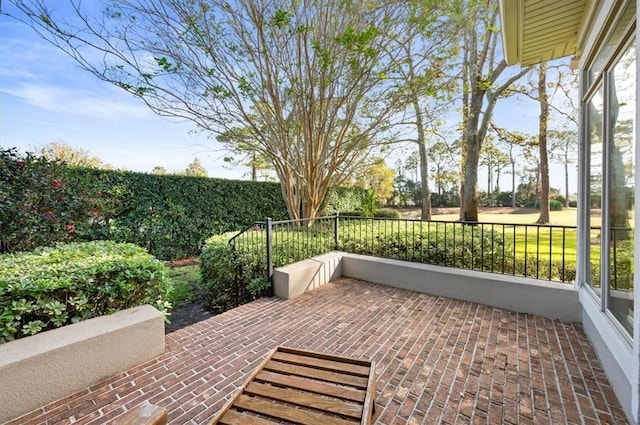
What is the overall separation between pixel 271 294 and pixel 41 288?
8.11 ft

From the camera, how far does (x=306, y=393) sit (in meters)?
1.60

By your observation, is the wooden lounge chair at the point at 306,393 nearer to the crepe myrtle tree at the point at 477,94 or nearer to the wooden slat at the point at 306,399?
the wooden slat at the point at 306,399

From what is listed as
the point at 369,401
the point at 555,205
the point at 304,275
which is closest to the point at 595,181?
the point at 369,401

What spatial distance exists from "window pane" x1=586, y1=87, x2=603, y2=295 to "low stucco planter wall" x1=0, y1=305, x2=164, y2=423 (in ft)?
13.3

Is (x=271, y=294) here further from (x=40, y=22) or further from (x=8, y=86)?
(x=8, y=86)

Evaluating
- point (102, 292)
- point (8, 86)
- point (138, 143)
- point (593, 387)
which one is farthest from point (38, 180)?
point (138, 143)

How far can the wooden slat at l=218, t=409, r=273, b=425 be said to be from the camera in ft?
4.54

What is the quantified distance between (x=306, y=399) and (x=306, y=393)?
0.06 meters

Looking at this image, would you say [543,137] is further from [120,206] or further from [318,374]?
[120,206]

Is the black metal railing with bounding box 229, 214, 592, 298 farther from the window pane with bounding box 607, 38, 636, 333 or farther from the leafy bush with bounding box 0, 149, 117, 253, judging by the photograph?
the leafy bush with bounding box 0, 149, 117, 253

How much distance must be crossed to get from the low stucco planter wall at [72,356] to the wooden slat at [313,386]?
4.16ft

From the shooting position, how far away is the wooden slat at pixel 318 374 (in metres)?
1.67

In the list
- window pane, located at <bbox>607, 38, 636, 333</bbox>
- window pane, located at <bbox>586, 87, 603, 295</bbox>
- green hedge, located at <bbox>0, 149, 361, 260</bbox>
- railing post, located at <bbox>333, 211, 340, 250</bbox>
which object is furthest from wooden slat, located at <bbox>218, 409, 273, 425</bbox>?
green hedge, located at <bbox>0, 149, 361, 260</bbox>

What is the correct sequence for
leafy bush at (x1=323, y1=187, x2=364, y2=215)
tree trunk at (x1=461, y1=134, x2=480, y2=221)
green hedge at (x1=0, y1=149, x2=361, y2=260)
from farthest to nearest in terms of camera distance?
leafy bush at (x1=323, y1=187, x2=364, y2=215) → tree trunk at (x1=461, y1=134, x2=480, y2=221) → green hedge at (x1=0, y1=149, x2=361, y2=260)
